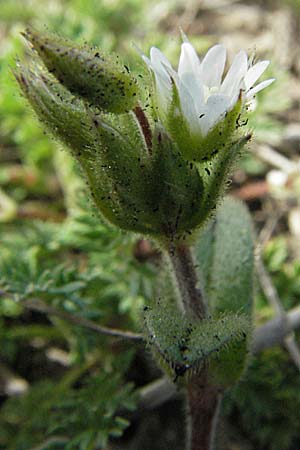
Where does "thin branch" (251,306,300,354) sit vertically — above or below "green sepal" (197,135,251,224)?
below

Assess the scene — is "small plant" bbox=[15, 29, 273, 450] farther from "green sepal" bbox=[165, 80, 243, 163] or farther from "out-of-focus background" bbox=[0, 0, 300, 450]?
"out-of-focus background" bbox=[0, 0, 300, 450]

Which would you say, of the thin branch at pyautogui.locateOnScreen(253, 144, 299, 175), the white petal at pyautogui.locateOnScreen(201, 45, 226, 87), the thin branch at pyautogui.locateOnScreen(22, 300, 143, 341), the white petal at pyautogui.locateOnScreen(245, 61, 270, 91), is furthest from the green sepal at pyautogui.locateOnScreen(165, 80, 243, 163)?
the thin branch at pyautogui.locateOnScreen(253, 144, 299, 175)

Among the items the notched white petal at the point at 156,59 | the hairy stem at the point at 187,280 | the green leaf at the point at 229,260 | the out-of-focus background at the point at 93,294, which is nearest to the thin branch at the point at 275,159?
the out-of-focus background at the point at 93,294

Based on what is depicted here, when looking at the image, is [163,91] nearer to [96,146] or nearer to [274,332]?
[96,146]

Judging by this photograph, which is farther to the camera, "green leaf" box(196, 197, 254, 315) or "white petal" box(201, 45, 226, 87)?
"green leaf" box(196, 197, 254, 315)

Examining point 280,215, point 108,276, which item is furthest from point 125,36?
Result: point 108,276

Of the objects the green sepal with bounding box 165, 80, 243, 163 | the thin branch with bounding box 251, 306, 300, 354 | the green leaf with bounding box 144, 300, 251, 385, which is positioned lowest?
the thin branch with bounding box 251, 306, 300, 354

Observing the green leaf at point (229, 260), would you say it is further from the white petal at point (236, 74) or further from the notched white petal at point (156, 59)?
the notched white petal at point (156, 59)

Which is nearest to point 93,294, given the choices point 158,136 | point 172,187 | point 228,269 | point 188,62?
point 228,269
